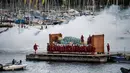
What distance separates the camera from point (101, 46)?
85.4 meters

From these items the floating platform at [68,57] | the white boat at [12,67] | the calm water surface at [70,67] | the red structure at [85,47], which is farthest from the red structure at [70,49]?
the white boat at [12,67]

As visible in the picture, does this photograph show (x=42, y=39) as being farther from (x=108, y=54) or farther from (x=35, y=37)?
(x=108, y=54)

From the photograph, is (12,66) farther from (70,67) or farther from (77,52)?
(77,52)

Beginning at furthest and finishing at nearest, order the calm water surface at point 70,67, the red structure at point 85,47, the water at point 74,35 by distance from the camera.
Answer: the water at point 74,35
the red structure at point 85,47
the calm water surface at point 70,67

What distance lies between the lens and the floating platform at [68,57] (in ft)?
273

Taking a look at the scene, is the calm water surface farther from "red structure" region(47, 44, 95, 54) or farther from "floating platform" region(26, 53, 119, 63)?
"red structure" region(47, 44, 95, 54)

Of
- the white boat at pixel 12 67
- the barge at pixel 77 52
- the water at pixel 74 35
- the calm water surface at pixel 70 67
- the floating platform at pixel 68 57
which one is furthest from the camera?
the water at pixel 74 35

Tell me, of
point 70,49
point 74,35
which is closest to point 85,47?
point 70,49

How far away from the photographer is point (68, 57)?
85875mm

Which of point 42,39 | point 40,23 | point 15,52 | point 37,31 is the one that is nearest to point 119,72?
point 15,52

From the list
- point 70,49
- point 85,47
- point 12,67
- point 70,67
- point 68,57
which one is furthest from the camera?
point 70,49

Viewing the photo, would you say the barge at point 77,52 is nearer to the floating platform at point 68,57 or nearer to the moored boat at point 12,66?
the floating platform at point 68,57

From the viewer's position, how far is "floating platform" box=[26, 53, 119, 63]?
83.3 m

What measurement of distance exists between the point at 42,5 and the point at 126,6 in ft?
70.1
